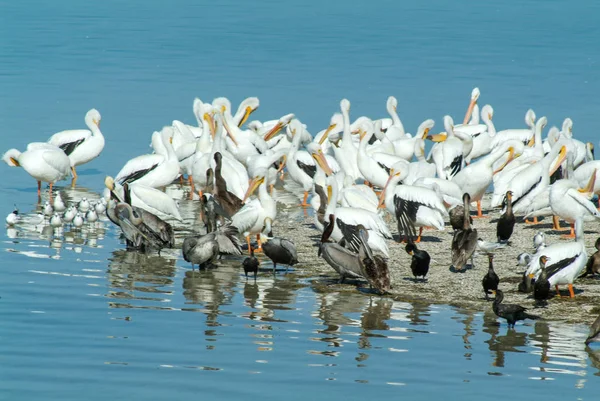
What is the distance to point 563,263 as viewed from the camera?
8.20 m

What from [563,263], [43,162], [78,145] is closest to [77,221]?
[43,162]

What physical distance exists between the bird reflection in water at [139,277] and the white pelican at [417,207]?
7.06 ft

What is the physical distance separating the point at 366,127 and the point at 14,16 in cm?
2289

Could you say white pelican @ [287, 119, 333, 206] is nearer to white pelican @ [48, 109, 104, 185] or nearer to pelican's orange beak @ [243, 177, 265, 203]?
pelican's orange beak @ [243, 177, 265, 203]

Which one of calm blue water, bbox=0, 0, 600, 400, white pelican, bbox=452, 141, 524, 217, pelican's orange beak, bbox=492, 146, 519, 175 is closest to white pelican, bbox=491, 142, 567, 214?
white pelican, bbox=452, 141, 524, 217

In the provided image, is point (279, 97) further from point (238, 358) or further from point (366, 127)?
point (238, 358)

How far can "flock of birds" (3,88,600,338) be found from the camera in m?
8.83

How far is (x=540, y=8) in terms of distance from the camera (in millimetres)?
40594

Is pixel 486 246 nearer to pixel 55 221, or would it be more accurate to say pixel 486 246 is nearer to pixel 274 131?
pixel 55 221

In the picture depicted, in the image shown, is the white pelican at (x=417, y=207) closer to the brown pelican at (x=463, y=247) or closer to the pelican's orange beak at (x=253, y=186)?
the brown pelican at (x=463, y=247)

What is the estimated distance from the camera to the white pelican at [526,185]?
11.1 m

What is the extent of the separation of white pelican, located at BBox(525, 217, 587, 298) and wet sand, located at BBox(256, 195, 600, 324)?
16cm

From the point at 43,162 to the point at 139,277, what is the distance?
421 cm

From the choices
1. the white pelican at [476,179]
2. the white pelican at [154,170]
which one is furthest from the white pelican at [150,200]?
the white pelican at [476,179]
